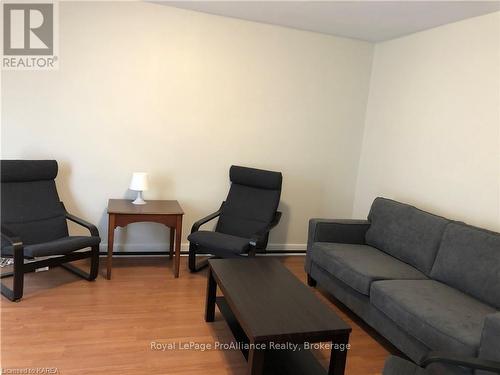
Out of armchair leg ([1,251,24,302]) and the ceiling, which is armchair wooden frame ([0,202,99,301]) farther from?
the ceiling

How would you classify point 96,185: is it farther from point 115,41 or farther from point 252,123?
point 252,123

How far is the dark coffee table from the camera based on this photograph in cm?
206

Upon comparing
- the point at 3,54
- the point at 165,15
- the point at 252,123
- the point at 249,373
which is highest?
the point at 165,15

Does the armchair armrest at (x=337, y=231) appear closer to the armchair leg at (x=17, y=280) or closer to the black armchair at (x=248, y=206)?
the black armchair at (x=248, y=206)

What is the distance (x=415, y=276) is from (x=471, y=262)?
1.38 ft

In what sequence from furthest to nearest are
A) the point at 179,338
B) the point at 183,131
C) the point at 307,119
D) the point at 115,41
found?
1. the point at 307,119
2. the point at 183,131
3. the point at 115,41
4. the point at 179,338

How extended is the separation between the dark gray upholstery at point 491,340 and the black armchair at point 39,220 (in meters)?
2.87

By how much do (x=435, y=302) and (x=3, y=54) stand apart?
13.1ft

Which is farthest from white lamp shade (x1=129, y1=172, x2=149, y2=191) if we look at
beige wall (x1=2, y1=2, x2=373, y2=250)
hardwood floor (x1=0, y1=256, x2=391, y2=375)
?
hardwood floor (x1=0, y1=256, x2=391, y2=375)

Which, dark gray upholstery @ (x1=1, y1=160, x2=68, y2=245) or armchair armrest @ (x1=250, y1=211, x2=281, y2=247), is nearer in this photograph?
dark gray upholstery @ (x1=1, y1=160, x2=68, y2=245)

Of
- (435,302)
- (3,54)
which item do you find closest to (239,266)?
(435,302)

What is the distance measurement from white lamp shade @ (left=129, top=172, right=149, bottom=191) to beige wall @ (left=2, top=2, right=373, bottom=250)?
0.27 m

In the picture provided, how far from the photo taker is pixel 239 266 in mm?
2895

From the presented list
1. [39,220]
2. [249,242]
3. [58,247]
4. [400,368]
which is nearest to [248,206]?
[249,242]
